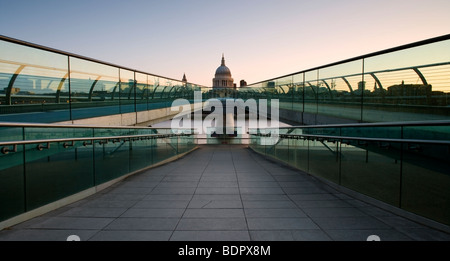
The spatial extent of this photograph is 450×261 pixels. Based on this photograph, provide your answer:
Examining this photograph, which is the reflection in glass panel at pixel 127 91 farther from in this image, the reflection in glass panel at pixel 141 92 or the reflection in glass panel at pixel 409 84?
the reflection in glass panel at pixel 409 84

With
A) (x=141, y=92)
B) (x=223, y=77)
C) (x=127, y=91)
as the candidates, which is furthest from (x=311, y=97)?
(x=223, y=77)

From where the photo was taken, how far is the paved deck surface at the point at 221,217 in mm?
3086

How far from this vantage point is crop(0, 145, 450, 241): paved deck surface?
309 centimetres

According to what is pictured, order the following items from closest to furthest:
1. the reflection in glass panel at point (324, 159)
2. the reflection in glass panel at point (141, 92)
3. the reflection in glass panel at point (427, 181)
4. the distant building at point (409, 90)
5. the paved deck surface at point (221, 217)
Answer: the paved deck surface at point (221, 217) < the reflection in glass panel at point (427, 181) < the distant building at point (409, 90) < the reflection in glass panel at point (324, 159) < the reflection in glass panel at point (141, 92)

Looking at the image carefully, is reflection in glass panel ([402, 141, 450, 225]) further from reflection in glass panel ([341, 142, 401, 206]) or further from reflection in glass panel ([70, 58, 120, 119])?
reflection in glass panel ([70, 58, 120, 119])

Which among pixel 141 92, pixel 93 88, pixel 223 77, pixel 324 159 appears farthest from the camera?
pixel 223 77

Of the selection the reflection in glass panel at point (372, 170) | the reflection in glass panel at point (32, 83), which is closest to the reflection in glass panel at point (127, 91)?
the reflection in glass panel at point (32, 83)

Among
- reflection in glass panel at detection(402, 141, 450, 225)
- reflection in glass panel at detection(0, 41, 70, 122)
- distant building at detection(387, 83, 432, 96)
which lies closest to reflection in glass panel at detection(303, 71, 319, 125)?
distant building at detection(387, 83, 432, 96)

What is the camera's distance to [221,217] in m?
3.66

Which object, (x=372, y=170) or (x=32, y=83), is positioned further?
(x=32, y=83)

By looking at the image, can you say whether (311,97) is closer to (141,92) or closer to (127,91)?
(127,91)

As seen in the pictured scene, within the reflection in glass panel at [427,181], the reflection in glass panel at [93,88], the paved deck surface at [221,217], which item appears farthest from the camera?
the reflection in glass panel at [93,88]

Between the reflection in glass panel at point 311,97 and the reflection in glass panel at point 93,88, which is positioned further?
the reflection in glass panel at point 311,97
